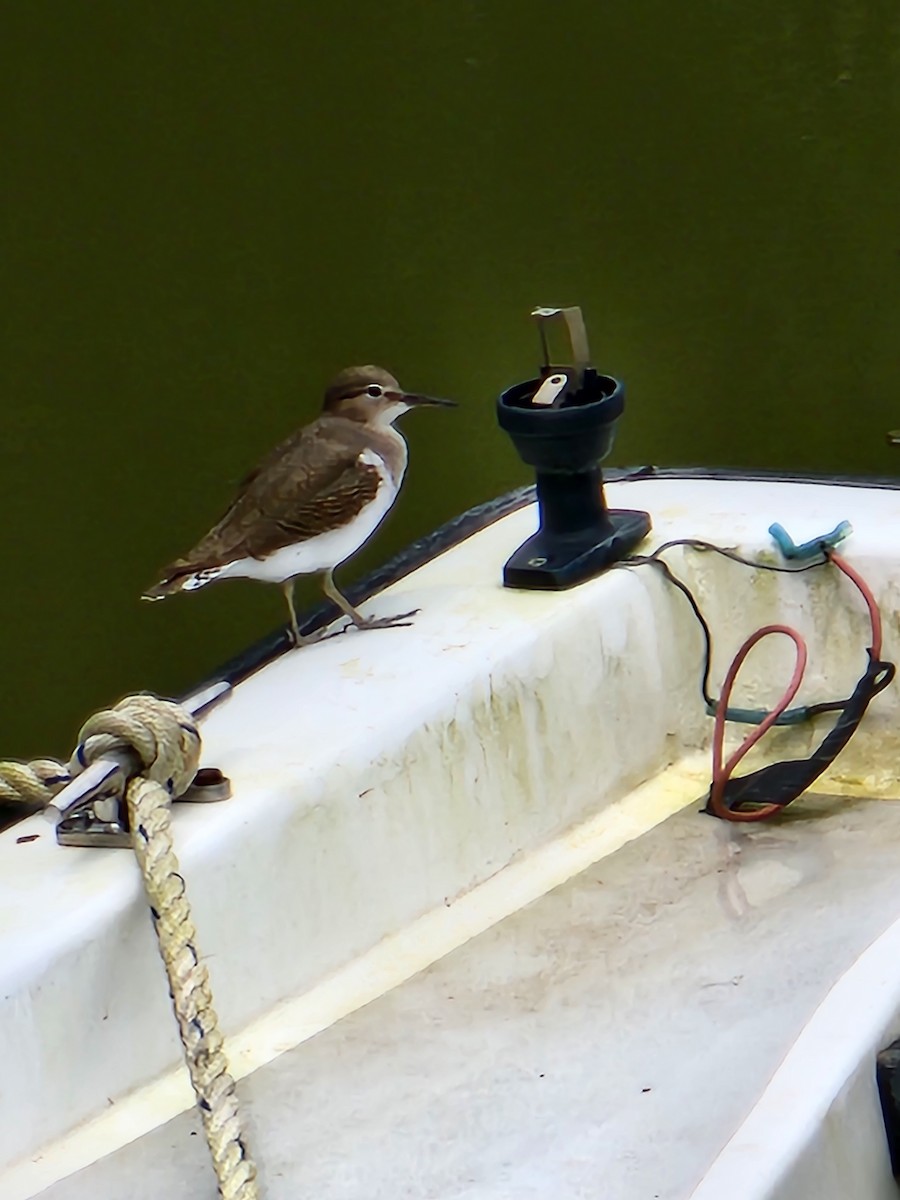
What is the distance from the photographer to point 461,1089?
Answer: 1.16 metres

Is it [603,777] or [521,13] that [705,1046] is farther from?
[521,13]

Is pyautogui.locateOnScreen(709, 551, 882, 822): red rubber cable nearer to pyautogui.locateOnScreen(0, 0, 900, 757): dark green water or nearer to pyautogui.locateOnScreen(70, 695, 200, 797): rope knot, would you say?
pyautogui.locateOnScreen(70, 695, 200, 797): rope knot

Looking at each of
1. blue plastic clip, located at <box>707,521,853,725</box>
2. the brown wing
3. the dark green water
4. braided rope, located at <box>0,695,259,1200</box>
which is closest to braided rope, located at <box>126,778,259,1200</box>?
braided rope, located at <box>0,695,259,1200</box>

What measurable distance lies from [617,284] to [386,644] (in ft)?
4.59

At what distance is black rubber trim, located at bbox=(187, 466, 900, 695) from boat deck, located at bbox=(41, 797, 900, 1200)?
1.03 feet

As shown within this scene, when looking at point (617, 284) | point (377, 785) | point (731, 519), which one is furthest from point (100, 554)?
point (377, 785)

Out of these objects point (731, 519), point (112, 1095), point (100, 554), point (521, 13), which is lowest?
point (100, 554)

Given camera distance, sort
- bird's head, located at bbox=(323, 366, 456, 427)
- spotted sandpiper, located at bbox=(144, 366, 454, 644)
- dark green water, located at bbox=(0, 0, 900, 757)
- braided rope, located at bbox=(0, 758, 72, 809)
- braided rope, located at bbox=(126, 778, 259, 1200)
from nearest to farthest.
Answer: braided rope, located at bbox=(126, 778, 259, 1200) → braided rope, located at bbox=(0, 758, 72, 809) → spotted sandpiper, located at bbox=(144, 366, 454, 644) → bird's head, located at bbox=(323, 366, 456, 427) → dark green water, located at bbox=(0, 0, 900, 757)

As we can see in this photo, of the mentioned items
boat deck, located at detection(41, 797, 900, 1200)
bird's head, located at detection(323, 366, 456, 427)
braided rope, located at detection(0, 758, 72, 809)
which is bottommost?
boat deck, located at detection(41, 797, 900, 1200)

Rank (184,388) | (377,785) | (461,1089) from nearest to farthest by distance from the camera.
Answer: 1. (461,1089)
2. (377,785)
3. (184,388)

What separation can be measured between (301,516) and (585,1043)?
59cm

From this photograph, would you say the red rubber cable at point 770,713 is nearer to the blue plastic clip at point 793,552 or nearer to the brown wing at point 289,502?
the blue plastic clip at point 793,552

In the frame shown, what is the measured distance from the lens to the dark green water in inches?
101

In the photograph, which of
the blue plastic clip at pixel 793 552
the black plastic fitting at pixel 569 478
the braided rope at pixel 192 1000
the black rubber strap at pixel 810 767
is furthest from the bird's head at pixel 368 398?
the braided rope at pixel 192 1000
